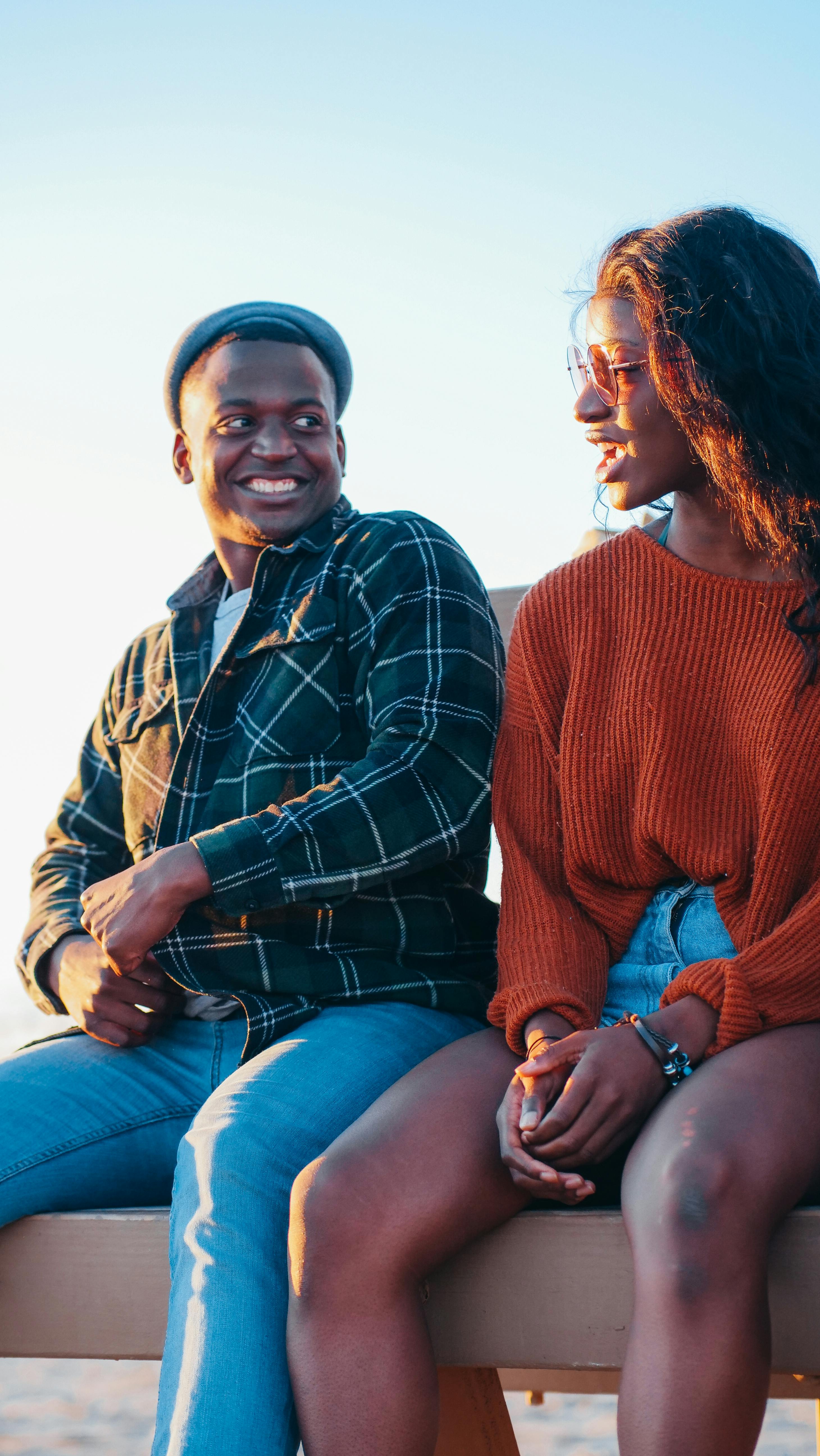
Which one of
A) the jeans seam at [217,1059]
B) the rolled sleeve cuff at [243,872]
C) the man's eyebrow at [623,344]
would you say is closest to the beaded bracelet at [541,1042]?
the rolled sleeve cuff at [243,872]

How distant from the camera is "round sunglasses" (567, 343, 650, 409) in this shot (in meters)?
1.62

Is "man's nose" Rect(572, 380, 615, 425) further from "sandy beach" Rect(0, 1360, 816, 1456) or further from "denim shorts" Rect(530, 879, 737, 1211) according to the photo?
"sandy beach" Rect(0, 1360, 816, 1456)

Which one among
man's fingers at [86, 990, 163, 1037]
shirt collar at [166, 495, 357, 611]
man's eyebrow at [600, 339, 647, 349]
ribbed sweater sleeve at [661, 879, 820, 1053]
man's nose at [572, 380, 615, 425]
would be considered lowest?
man's fingers at [86, 990, 163, 1037]

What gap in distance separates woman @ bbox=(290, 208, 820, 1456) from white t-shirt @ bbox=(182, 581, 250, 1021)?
408mm

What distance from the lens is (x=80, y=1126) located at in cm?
171

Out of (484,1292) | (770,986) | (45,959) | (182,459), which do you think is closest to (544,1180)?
(484,1292)

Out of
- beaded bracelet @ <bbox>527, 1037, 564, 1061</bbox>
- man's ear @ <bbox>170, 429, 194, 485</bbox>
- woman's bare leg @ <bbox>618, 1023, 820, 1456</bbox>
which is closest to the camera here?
woman's bare leg @ <bbox>618, 1023, 820, 1456</bbox>

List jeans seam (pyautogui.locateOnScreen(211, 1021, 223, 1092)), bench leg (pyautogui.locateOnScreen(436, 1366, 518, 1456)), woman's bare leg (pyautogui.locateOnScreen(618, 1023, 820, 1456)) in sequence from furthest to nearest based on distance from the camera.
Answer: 1. bench leg (pyautogui.locateOnScreen(436, 1366, 518, 1456))
2. jeans seam (pyautogui.locateOnScreen(211, 1021, 223, 1092))
3. woman's bare leg (pyautogui.locateOnScreen(618, 1023, 820, 1456))

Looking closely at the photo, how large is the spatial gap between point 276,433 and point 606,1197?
1.30 m

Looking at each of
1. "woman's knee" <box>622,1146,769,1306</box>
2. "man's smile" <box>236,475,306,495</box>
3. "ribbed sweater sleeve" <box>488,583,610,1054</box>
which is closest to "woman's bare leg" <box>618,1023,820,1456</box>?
"woman's knee" <box>622,1146,769,1306</box>

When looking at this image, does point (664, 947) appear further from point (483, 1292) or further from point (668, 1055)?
point (483, 1292)

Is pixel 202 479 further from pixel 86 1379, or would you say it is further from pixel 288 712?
pixel 86 1379

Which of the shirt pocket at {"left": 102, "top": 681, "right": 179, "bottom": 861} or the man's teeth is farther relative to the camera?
the man's teeth

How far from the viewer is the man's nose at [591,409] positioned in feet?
5.35
